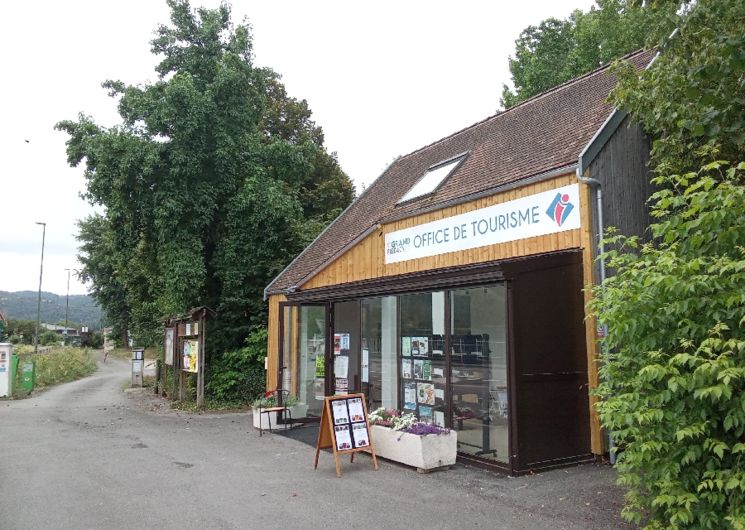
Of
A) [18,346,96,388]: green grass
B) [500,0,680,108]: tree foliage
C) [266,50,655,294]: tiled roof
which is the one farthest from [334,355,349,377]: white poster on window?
[18,346,96,388]: green grass

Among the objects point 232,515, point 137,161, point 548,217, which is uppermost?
point 137,161

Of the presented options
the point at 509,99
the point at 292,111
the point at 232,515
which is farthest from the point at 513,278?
the point at 292,111

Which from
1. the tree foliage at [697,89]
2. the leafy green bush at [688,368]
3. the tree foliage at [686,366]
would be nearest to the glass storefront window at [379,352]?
the tree foliage at [697,89]

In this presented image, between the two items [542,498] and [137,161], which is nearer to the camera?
[542,498]

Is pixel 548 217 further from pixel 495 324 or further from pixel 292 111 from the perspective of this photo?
pixel 292 111

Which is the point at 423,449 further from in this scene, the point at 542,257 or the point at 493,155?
the point at 493,155

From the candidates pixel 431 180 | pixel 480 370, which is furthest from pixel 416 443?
pixel 431 180

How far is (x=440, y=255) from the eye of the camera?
11.5m

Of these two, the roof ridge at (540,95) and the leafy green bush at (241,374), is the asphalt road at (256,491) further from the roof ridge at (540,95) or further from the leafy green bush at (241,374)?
the roof ridge at (540,95)

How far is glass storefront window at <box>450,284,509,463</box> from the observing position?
8070 mm

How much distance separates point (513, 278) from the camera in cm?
786

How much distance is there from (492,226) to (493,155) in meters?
2.57

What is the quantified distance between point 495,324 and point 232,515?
415 cm

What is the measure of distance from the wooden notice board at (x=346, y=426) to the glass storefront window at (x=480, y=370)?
1.33 metres
